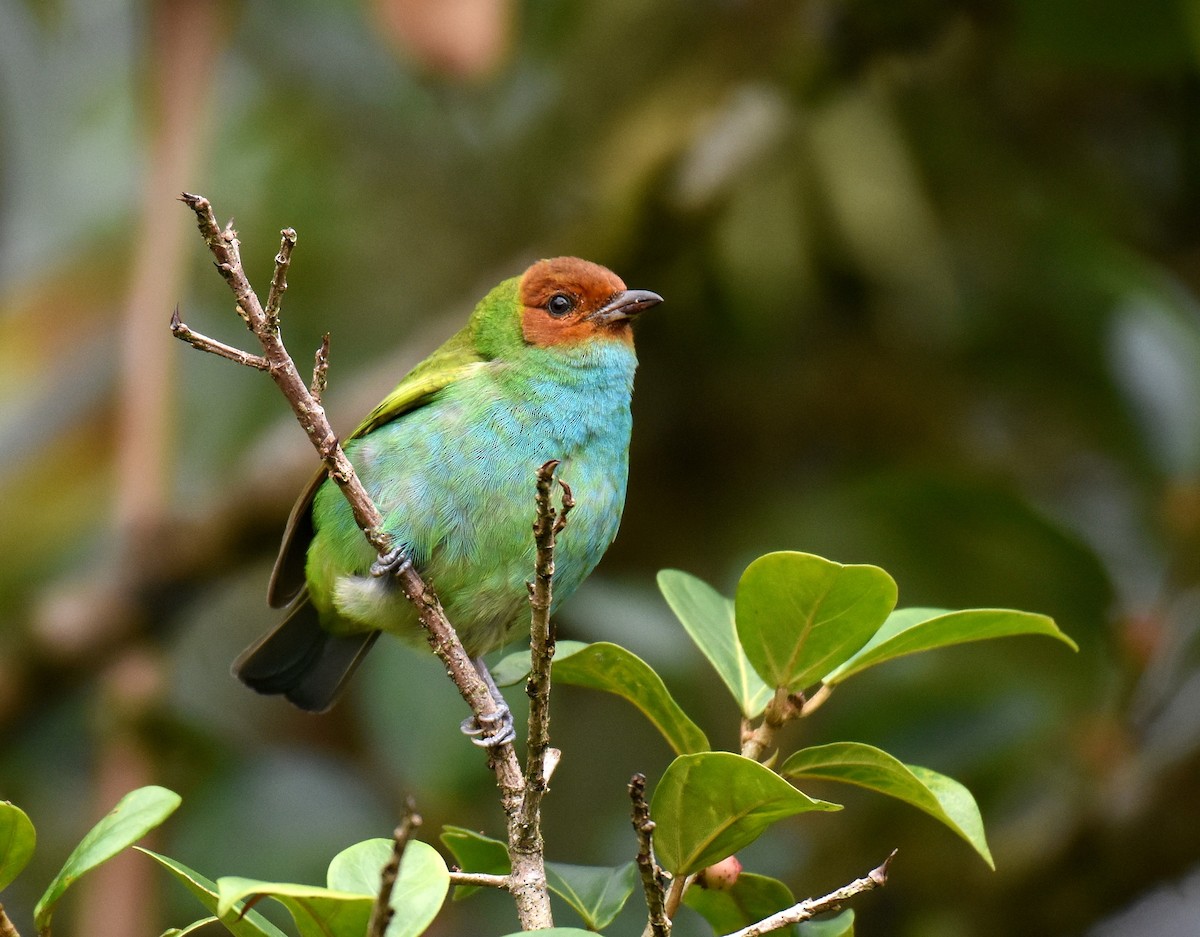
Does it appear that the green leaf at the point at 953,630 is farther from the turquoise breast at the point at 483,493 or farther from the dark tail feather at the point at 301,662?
the dark tail feather at the point at 301,662

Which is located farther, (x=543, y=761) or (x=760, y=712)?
(x=760, y=712)

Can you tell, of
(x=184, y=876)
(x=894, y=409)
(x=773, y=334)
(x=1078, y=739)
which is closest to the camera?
(x=184, y=876)

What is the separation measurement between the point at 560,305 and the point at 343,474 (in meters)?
1.29

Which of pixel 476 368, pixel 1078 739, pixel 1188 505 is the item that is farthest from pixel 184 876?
pixel 1188 505

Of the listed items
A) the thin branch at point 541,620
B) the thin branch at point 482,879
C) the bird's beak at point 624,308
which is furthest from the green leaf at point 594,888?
the bird's beak at point 624,308

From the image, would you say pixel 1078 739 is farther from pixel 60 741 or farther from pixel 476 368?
pixel 60 741

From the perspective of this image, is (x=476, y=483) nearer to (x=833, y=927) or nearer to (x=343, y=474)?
(x=343, y=474)

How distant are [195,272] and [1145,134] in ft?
12.1

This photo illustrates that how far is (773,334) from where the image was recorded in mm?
4672

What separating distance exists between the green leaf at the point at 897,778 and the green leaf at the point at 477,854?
0.43 meters

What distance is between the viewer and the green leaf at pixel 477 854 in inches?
80.2

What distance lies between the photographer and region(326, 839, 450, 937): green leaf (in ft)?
5.04

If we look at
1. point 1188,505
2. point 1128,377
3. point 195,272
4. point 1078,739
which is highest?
point 195,272

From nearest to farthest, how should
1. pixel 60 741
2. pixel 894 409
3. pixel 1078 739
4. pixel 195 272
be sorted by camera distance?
pixel 1078 739 → pixel 60 741 → pixel 894 409 → pixel 195 272
